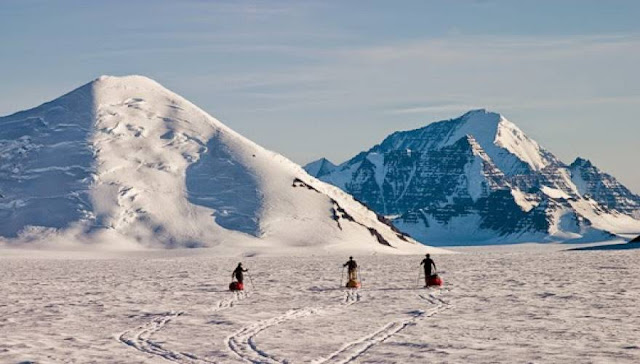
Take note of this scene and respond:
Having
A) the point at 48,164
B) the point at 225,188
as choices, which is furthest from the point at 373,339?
the point at 48,164

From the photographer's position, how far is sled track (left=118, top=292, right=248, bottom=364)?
81.2ft

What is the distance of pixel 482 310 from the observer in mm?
35156

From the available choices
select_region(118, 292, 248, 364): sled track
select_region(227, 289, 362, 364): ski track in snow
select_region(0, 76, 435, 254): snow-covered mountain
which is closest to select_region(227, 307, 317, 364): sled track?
select_region(227, 289, 362, 364): ski track in snow

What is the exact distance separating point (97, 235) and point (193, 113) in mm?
47262

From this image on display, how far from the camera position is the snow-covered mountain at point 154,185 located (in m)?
140

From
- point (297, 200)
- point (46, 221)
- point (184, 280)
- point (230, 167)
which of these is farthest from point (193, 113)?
point (184, 280)

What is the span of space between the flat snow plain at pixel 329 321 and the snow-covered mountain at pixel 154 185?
82167 millimetres

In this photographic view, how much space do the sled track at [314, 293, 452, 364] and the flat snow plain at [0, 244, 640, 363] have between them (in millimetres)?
38

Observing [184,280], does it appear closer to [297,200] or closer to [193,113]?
[297,200]

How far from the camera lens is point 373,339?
27.8 m

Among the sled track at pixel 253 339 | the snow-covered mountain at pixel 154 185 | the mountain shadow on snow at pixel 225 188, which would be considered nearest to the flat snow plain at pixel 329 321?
the sled track at pixel 253 339

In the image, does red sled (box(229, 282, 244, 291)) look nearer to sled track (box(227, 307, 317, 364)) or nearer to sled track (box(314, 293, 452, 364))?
sled track (box(227, 307, 317, 364))

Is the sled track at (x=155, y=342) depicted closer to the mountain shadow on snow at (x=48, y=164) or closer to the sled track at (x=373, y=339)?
the sled track at (x=373, y=339)

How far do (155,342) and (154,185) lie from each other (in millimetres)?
126863
